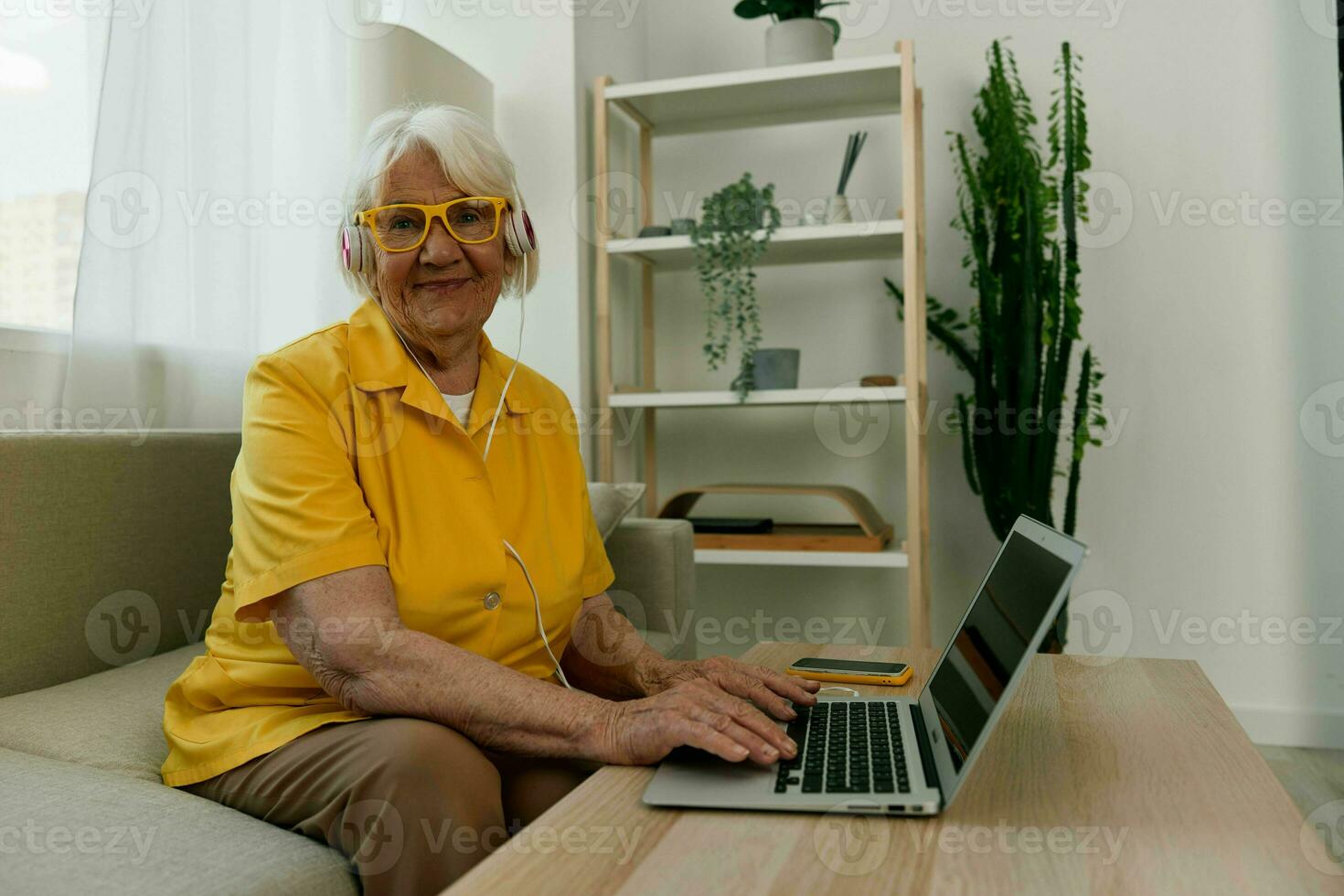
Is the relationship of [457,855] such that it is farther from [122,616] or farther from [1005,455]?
[1005,455]

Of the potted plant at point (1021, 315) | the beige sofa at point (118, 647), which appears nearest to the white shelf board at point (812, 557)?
the potted plant at point (1021, 315)

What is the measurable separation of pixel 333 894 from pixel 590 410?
1821 millimetres

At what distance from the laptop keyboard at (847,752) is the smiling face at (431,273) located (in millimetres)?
656

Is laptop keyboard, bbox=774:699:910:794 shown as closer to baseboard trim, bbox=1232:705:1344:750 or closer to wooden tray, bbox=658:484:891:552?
wooden tray, bbox=658:484:891:552

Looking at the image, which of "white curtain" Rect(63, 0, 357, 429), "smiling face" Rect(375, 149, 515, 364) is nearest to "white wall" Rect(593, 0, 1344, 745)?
"white curtain" Rect(63, 0, 357, 429)

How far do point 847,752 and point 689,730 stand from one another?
14cm

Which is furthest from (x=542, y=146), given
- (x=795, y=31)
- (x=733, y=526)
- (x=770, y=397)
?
(x=733, y=526)

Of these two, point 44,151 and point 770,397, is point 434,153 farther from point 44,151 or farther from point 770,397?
point 770,397

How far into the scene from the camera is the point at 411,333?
52.5 inches

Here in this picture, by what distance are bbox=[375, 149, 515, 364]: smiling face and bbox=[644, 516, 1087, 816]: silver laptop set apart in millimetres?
665

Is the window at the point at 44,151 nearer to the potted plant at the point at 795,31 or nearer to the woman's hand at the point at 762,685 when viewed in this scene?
the woman's hand at the point at 762,685

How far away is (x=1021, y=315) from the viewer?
7.89ft

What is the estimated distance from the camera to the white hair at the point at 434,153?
130 centimetres

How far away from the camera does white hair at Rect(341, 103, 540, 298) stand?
4.26 feet
